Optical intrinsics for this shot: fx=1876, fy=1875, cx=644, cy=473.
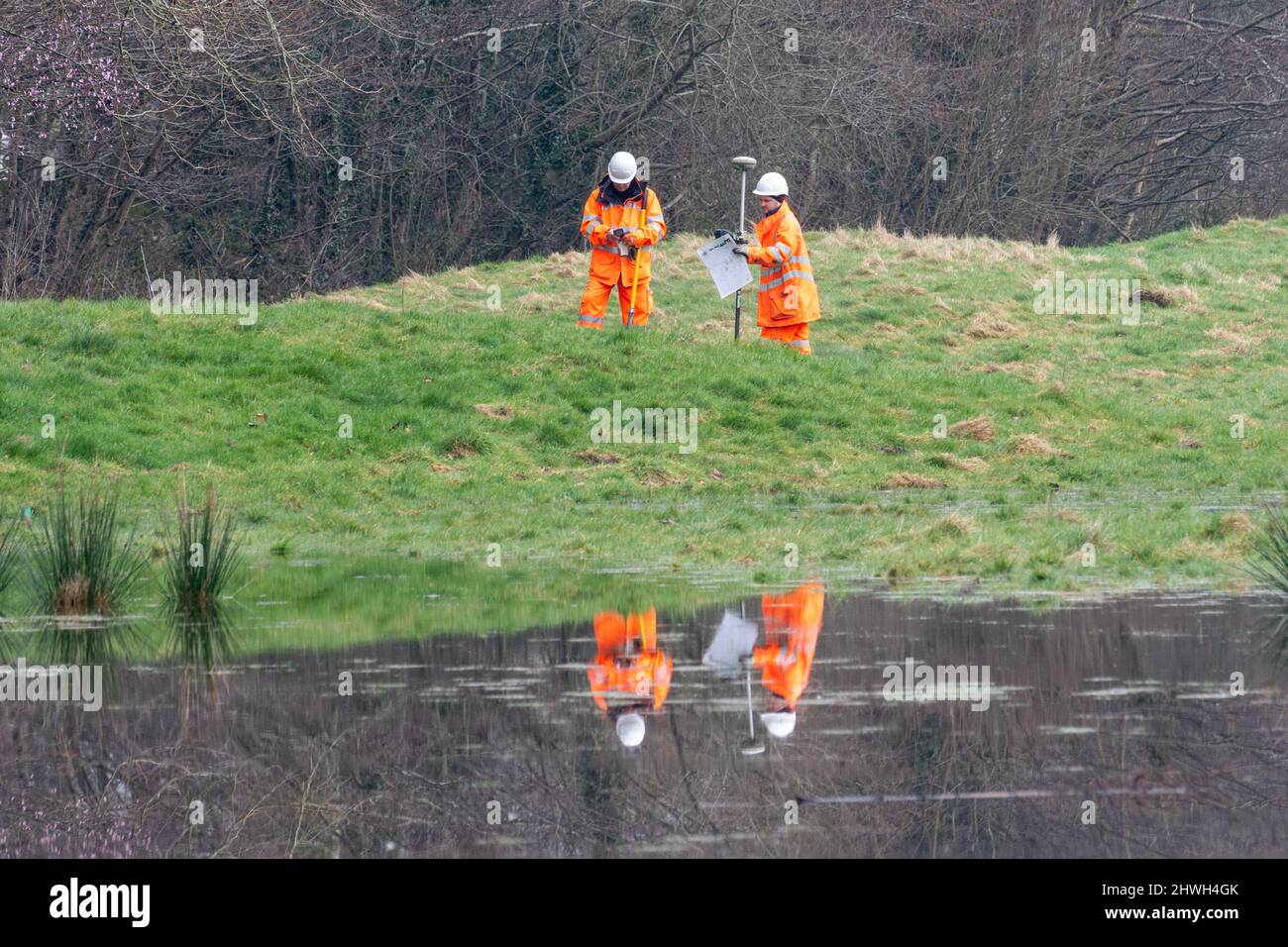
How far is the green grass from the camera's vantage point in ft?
47.7

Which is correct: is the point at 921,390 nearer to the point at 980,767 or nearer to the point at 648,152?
the point at 980,767

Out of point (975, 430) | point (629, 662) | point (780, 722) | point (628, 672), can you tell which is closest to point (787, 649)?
point (629, 662)

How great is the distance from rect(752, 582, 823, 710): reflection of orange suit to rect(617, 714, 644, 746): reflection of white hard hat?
750 mm

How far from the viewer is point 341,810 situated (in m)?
6.78

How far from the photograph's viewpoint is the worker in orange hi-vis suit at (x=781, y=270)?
21.7 m

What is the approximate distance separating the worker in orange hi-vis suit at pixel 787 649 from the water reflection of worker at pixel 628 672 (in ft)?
1.65

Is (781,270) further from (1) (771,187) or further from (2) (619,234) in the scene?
(2) (619,234)

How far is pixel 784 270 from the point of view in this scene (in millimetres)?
22016

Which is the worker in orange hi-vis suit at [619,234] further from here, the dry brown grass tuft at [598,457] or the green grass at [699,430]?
the dry brown grass tuft at [598,457]

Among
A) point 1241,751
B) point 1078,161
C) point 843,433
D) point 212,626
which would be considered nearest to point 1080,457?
point 843,433

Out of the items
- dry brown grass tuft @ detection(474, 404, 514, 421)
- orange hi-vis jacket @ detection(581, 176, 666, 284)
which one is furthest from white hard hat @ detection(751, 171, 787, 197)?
dry brown grass tuft @ detection(474, 404, 514, 421)

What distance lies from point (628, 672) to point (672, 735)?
140 centimetres

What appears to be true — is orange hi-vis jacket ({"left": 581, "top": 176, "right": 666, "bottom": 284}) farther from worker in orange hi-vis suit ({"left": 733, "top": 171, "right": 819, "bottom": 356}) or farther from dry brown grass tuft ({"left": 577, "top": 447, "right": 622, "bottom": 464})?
dry brown grass tuft ({"left": 577, "top": 447, "right": 622, "bottom": 464})

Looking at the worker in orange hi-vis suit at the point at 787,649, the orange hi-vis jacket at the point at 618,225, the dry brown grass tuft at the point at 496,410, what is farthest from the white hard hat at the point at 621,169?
the worker in orange hi-vis suit at the point at 787,649
